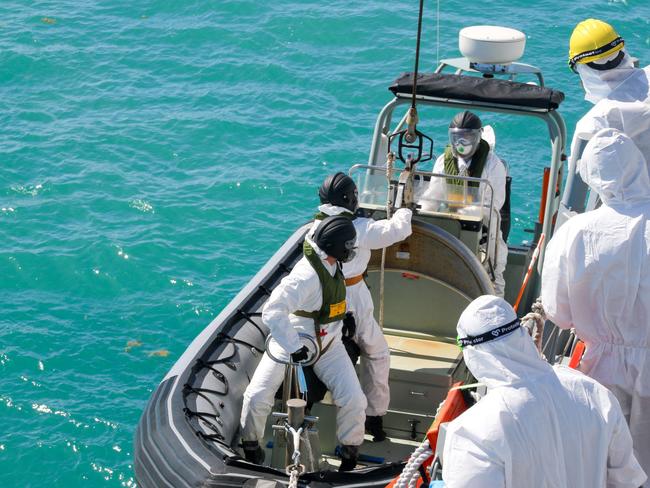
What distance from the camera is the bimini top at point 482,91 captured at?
5.94 m

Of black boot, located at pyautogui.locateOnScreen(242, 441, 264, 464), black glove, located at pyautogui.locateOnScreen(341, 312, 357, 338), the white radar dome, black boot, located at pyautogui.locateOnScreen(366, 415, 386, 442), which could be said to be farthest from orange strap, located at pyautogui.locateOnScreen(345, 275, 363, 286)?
the white radar dome

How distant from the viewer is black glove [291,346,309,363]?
14.2 feet

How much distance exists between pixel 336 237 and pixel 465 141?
1.79 metres

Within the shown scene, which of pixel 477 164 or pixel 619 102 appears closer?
pixel 619 102

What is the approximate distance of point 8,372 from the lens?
27.9ft

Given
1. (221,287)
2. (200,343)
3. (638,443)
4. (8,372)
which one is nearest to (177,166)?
(221,287)

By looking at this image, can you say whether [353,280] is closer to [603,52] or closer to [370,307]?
[370,307]

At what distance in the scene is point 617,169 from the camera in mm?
3277

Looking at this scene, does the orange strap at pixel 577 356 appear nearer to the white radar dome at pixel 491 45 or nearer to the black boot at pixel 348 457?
the black boot at pixel 348 457

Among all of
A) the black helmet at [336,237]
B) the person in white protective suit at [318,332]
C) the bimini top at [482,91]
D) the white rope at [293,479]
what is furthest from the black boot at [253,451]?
the bimini top at [482,91]

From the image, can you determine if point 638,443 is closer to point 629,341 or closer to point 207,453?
point 629,341

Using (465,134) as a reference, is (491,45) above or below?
above

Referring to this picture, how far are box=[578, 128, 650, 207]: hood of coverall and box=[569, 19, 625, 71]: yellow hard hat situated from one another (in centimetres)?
85

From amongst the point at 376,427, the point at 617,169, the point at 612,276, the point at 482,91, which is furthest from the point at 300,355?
the point at 482,91
